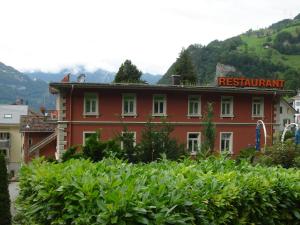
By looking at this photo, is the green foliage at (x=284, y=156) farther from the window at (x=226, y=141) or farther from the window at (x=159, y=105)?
the window at (x=226, y=141)

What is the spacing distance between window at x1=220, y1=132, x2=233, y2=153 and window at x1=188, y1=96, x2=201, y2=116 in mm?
2942

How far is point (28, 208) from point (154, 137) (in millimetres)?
20575

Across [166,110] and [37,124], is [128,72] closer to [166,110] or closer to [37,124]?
[37,124]

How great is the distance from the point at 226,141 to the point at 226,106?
3010 millimetres

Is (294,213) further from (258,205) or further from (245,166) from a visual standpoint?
(245,166)

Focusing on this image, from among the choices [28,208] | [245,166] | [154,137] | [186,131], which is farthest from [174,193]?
[186,131]

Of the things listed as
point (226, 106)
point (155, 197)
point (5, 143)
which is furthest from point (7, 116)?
point (155, 197)

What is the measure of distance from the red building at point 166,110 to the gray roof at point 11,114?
139 feet

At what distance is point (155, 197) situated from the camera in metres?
5.91

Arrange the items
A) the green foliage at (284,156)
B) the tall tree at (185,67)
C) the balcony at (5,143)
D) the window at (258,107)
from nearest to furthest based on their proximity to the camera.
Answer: the green foliage at (284,156)
the window at (258,107)
the balcony at (5,143)
the tall tree at (185,67)

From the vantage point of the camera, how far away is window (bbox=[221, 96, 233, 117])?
41312 mm

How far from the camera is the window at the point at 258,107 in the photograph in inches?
1670

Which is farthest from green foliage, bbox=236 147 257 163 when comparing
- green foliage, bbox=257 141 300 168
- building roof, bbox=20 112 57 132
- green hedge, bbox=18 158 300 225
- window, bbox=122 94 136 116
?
building roof, bbox=20 112 57 132

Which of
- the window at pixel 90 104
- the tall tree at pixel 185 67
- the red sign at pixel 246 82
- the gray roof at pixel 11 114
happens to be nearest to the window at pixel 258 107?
the red sign at pixel 246 82
